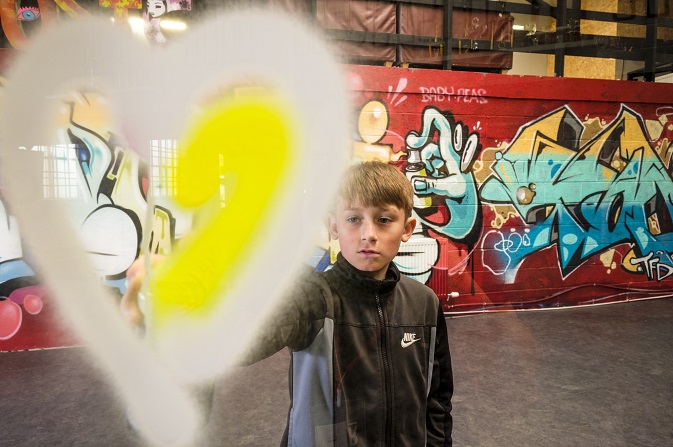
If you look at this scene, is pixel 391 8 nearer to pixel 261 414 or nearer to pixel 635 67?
pixel 261 414

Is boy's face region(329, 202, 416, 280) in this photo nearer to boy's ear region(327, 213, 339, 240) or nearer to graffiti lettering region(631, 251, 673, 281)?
boy's ear region(327, 213, 339, 240)

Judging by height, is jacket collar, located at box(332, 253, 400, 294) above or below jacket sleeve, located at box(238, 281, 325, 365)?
above

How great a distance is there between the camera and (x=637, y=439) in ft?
3.68

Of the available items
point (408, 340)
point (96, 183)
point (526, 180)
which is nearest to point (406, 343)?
point (408, 340)

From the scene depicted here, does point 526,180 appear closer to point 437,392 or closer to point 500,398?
point 500,398

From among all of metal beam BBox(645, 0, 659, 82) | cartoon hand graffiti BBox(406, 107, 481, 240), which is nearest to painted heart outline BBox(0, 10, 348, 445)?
cartoon hand graffiti BBox(406, 107, 481, 240)

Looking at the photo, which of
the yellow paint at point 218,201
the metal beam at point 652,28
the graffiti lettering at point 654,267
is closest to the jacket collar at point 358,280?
the yellow paint at point 218,201

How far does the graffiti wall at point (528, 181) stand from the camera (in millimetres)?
2074

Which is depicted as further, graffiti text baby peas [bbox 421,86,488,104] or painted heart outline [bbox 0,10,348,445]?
graffiti text baby peas [bbox 421,86,488,104]

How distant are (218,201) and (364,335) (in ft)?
0.76

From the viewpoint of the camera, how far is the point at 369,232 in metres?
0.48

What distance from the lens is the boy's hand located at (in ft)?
1.16

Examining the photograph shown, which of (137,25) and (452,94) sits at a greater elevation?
(452,94)

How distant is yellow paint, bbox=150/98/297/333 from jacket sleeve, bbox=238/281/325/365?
2.2 inches
